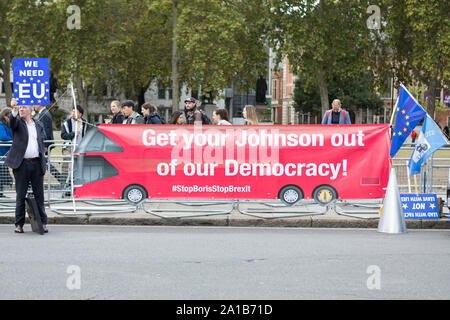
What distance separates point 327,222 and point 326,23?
36514 millimetres

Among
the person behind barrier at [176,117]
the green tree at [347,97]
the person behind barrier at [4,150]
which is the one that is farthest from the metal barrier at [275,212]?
the green tree at [347,97]

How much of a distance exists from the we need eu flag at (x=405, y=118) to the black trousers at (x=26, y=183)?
17.6 feet

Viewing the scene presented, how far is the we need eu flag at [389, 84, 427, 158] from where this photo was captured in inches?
440

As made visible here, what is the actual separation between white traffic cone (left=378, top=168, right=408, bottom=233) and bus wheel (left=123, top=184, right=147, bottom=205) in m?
3.78

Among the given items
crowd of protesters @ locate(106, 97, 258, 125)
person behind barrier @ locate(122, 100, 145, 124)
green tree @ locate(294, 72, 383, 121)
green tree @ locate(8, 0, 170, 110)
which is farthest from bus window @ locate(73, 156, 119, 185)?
green tree @ locate(294, 72, 383, 121)

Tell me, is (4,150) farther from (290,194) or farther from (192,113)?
(290,194)

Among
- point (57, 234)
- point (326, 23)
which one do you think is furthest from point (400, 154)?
point (326, 23)

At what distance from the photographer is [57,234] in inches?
406

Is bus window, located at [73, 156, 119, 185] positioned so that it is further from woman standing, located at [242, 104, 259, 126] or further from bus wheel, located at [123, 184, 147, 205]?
woman standing, located at [242, 104, 259, 126]

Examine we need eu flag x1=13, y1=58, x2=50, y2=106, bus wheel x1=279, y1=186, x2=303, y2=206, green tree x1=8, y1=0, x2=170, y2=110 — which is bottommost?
bus wheel x1=279, y1=186, x2=303, y2=206

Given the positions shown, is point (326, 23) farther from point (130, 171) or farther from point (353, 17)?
point (130, 171)

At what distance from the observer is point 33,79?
15.2 metres

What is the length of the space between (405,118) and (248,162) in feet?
8.29

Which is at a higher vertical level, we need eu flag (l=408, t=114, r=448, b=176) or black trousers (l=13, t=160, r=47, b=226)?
we need eu flag (l=408, t=114, r=448, b=176)
